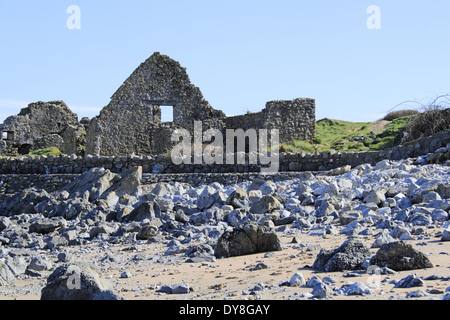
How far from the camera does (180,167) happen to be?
17.3 meters

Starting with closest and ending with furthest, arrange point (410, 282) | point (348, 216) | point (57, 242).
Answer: point (410, 282), point (348, 216), point (57, 242)

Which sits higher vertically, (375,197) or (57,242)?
(375,197)

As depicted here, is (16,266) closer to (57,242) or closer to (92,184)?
(57,242)

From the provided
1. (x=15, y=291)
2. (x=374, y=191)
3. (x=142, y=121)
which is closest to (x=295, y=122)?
(x=142, y=121)

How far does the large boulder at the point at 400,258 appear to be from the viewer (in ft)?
18.1

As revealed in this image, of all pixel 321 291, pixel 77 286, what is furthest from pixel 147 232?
pixel 321 291

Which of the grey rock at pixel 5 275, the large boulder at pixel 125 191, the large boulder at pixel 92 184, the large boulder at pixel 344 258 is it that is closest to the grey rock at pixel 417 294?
the large boulder at pixel 344 258

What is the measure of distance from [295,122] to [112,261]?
665 inches

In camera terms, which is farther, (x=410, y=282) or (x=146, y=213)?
(x=146, y=213)

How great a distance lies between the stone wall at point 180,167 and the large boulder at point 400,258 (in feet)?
31.5

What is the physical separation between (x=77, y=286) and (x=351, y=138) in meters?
18.6

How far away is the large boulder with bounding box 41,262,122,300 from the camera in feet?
16.2

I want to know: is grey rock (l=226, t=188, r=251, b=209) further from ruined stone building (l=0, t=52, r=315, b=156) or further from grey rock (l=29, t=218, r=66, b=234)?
ruined stone building (l=0, t=52, r=315, b=156)

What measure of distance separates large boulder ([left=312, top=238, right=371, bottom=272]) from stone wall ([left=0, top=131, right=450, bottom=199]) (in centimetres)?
924
